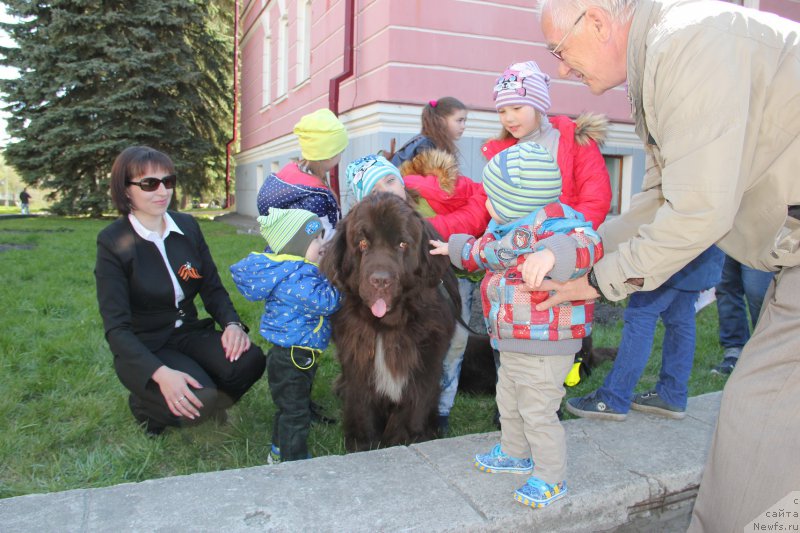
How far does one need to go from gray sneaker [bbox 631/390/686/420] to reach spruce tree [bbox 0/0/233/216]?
17.7 m

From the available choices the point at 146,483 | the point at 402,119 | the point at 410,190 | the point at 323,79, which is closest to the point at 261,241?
the point at 323,79

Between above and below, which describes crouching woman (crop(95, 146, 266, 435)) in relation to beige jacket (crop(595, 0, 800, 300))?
below

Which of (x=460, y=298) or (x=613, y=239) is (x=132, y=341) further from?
(x=613, y=239)

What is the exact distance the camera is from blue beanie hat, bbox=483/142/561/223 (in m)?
2.23

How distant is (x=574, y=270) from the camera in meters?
1.97

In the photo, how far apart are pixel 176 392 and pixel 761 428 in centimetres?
264

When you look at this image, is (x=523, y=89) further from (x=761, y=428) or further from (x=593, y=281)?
(x=761, y=428)

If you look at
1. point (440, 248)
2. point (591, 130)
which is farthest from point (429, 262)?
point (591, 130)

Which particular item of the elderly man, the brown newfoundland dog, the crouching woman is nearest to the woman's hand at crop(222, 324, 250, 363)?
the crouching woman

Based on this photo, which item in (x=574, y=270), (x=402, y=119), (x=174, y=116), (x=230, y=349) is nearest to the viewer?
(x=574, y=270)

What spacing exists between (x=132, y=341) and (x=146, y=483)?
988 millimetres

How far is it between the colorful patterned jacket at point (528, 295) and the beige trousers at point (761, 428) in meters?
0.58

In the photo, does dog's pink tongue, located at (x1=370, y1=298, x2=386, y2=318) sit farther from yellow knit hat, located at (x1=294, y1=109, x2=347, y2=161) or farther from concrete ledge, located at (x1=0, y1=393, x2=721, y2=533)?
yellow knit hat, located at (x1=294, y1=109, x2=347, y2=161)

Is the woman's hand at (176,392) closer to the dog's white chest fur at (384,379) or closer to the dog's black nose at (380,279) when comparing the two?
the dog's white chest fur at (384,379)
